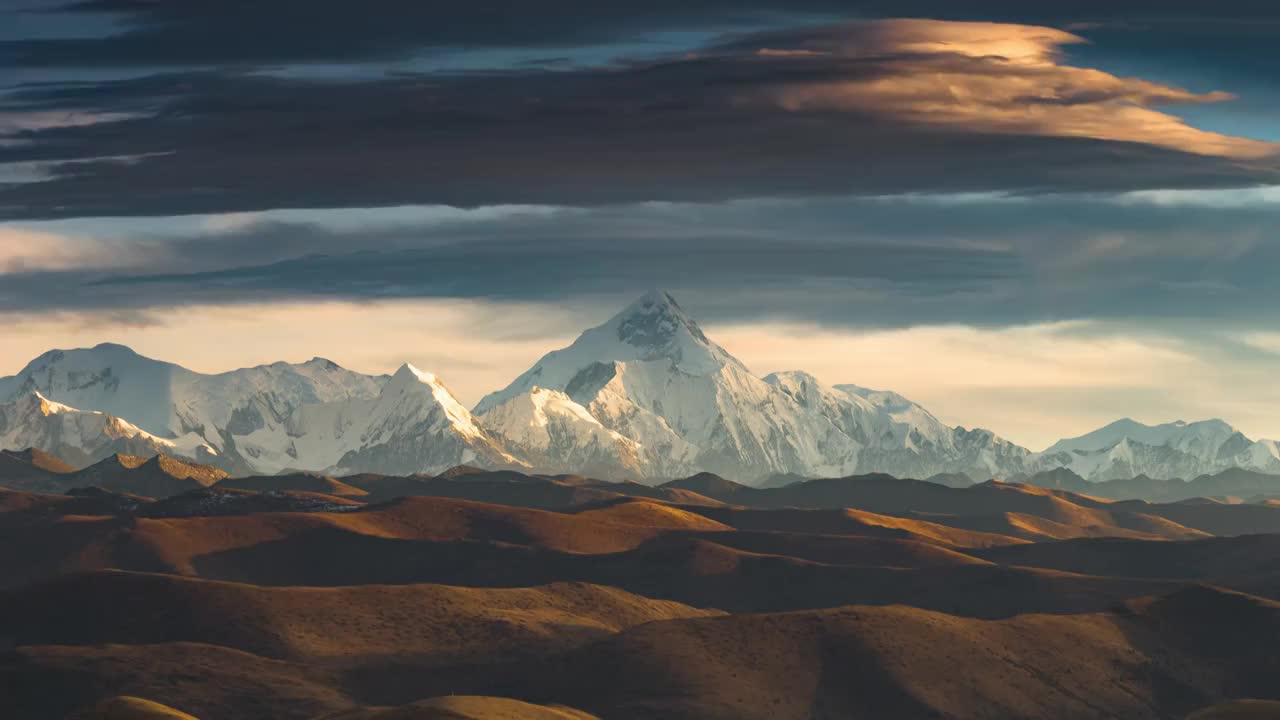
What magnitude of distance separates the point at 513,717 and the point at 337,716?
745 inches

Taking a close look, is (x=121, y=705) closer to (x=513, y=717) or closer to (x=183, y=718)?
(x=183, y=718)

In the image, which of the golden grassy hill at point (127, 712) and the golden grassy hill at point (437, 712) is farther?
the golden grassy hill at point (437, 712)

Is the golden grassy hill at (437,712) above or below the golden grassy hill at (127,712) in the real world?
below

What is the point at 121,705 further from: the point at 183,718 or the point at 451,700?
the point at 451,700

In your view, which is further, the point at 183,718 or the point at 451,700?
the point at 451,700

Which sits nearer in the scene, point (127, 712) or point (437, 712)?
point (127, 712)

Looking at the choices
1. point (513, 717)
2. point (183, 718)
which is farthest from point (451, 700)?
point (183, 718)

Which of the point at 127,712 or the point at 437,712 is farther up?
the point at 127,712

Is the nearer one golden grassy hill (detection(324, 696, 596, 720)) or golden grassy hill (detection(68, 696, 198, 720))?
golden grassy hill (detection(68, 696, 198, 720))

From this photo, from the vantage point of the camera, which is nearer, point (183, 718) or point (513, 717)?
point (183, 718)

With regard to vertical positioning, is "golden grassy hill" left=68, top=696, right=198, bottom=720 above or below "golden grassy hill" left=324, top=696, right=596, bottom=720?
above

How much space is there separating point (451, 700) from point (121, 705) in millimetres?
32172

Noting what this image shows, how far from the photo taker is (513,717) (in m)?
198

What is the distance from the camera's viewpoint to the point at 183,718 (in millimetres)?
185500
